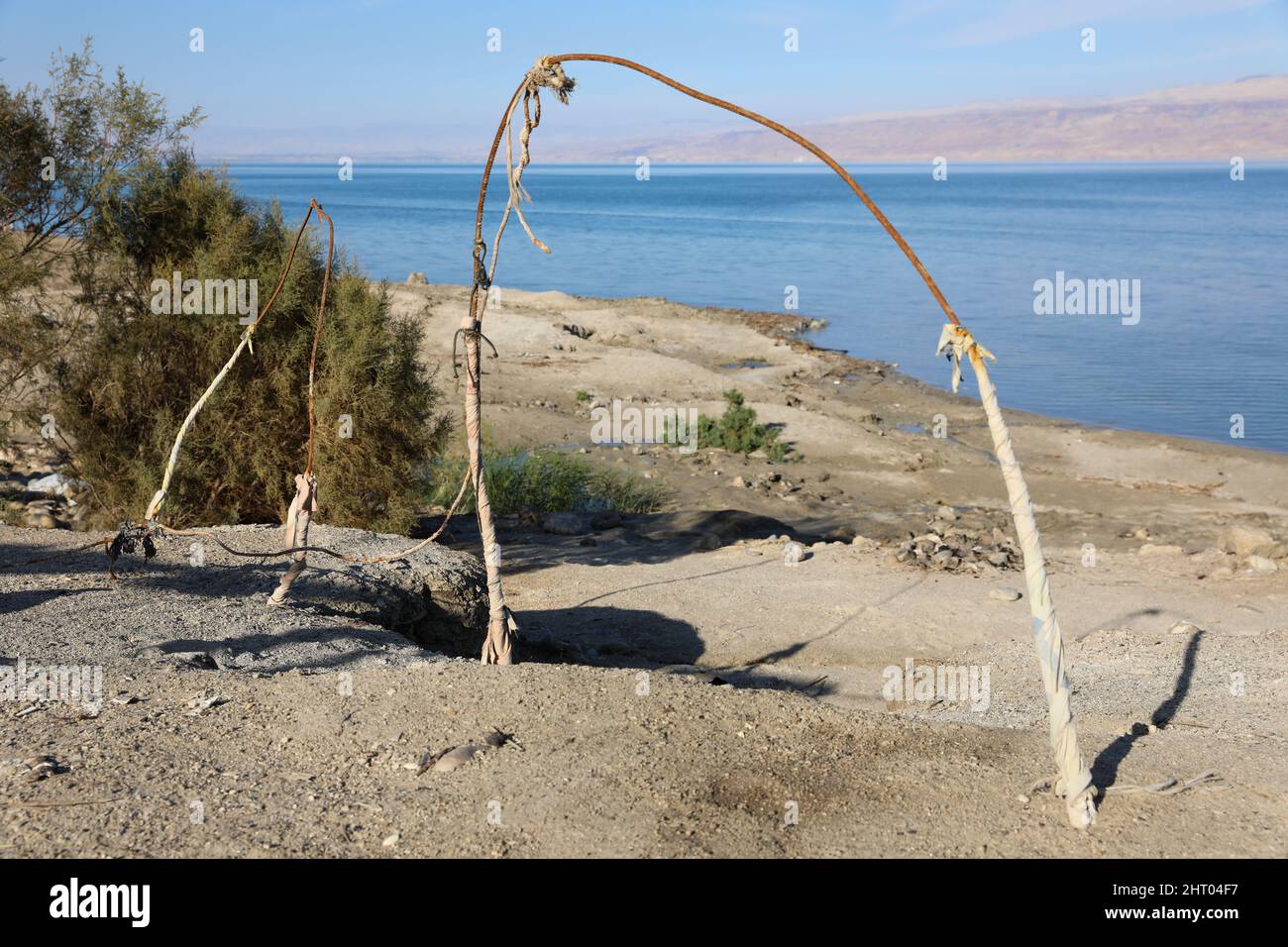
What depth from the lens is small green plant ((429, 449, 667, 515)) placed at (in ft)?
44.6

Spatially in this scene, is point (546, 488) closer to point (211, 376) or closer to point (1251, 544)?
point (211, 376)

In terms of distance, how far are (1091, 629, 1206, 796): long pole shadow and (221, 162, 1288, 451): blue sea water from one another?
11731 millimetres

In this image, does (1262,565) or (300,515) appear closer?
(300,515)

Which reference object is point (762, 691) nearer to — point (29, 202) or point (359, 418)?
point (359, 418)

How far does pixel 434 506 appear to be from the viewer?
13516mm

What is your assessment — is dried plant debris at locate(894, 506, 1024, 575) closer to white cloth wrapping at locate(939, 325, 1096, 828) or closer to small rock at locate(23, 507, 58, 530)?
white cloth wrapping at locate(939, 325, 1096, 828)

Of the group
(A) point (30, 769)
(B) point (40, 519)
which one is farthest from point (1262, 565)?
(B) point (40, 519)

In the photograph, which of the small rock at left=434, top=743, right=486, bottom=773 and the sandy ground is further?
the small rock at left=434, top=743, right=486, bottom=773

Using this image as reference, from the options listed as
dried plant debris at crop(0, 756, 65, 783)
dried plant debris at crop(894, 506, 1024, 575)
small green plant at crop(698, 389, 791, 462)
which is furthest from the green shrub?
small green plant at crop(698, 389, 791, 462)

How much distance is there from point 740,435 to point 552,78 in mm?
12153

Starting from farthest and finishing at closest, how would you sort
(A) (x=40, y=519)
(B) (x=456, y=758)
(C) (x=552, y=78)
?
(A) (x=40, y=519) < (C) (x=552, y=78) < (B) (x=456, y=758)

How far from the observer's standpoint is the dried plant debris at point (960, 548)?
1116cm

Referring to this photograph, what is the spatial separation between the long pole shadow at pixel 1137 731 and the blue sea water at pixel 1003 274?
1173cm

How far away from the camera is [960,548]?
11820 mm
